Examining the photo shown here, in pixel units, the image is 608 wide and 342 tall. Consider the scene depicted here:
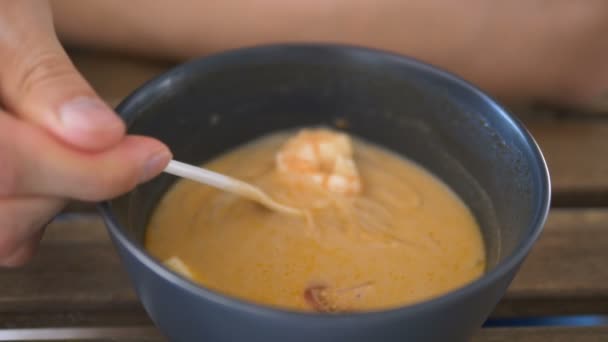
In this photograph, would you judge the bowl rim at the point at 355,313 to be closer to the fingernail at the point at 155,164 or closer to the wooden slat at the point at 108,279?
the fingernail at the point at 155,164

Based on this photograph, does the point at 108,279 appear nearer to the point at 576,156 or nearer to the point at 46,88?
the point at 46,88

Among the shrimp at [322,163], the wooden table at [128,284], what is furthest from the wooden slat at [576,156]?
the shrimp at [322,163]

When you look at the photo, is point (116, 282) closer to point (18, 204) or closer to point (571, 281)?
point (18, 204)

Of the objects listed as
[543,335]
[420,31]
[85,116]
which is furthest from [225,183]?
[420,31]

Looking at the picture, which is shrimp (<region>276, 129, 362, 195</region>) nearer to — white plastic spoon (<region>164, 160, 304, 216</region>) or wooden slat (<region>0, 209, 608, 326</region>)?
white plastic spoon (<region>164, 160, 304, 216</region>)

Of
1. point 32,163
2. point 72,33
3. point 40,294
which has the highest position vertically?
point 32,163

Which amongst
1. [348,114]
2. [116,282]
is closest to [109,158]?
[116,282]

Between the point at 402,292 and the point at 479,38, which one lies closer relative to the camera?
the point at 402,292
